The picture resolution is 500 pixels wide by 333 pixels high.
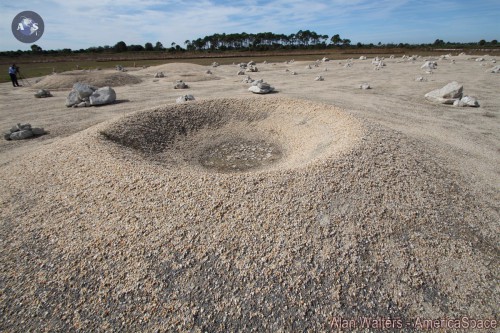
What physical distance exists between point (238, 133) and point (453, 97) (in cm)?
935

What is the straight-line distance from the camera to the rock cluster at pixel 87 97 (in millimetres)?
11528

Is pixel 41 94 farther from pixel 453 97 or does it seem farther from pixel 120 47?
pixel 120 47

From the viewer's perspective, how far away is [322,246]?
327cm

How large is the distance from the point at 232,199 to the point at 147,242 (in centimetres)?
128

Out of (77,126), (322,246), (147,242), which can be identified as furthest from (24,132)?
(322,246)

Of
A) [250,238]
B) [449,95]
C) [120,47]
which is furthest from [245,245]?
[120,47]

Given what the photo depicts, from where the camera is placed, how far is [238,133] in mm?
7840

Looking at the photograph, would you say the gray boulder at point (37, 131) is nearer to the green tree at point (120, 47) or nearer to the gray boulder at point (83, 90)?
the gray boulder at point (83, 90)

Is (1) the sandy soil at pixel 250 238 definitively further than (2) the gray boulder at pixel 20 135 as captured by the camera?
No

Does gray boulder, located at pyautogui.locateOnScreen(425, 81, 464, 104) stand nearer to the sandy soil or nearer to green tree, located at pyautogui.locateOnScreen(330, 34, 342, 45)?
the sandy soil

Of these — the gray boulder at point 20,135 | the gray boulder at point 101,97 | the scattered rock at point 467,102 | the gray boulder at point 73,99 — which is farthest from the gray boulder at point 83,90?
the scattered rock at point 467,102

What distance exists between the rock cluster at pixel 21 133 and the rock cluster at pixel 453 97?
14.9m

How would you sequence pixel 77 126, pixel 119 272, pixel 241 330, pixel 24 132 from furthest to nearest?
pixel 77 126 → pixel 24 132 → pixel 119 272 → pixel 241 330

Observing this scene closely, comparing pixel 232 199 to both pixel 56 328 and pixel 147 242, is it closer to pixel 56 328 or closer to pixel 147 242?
pixel 147 242
